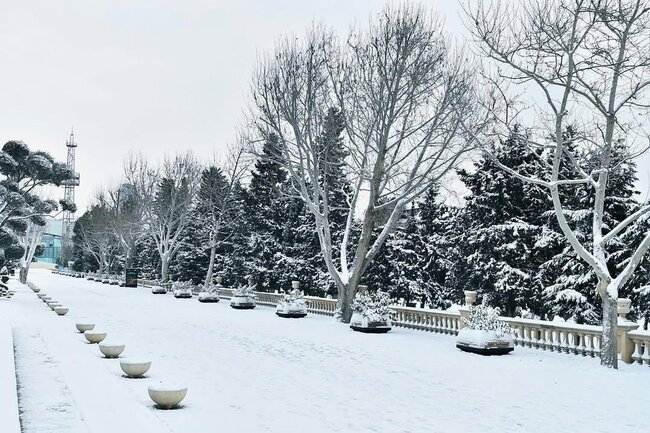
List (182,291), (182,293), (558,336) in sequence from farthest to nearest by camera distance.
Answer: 1. (182,291)
2. (182,293)
3. (558,336)

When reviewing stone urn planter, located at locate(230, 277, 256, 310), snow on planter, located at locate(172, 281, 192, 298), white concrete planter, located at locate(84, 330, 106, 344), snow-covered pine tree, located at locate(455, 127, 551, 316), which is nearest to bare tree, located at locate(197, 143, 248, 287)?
snow on planter, located at locate(172, 281, 192, 298)

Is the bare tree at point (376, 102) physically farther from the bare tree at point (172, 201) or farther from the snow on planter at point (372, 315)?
the bare tree at point (172, 201)

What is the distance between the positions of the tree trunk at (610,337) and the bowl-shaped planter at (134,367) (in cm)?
1114

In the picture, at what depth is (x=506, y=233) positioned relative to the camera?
30703 millimetres

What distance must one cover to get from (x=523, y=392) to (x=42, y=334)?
15137 millimetres

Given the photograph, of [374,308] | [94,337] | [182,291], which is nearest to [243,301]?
[182,291]

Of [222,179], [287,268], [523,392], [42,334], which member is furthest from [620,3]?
[222,179]

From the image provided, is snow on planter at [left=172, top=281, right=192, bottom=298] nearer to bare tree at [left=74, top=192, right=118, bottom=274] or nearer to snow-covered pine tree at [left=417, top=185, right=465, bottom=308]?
snow-covered pine tree at [left=417, top=185, right=465, bottom=308]

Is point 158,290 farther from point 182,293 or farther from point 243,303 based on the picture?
point 243,303

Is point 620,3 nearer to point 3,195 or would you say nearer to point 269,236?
point 269,236

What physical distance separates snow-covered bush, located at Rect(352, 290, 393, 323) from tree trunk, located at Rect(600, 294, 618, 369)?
9.10m

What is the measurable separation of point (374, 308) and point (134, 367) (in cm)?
1258

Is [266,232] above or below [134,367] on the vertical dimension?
above

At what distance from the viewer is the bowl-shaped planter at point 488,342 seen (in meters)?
17.3
